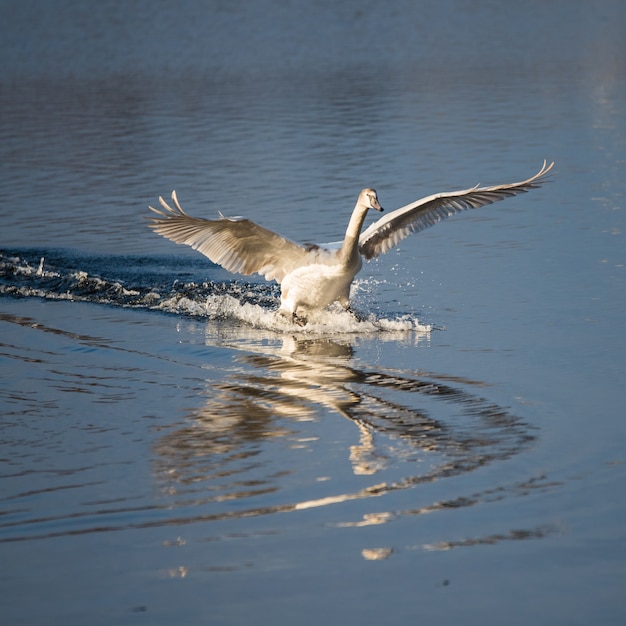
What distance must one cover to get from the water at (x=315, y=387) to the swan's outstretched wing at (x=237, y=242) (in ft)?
1.95

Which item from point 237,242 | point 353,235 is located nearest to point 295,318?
point 237,242

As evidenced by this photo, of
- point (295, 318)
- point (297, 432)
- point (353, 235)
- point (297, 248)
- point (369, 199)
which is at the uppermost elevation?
point (369, 199)

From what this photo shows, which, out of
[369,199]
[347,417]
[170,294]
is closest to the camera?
[347,417]

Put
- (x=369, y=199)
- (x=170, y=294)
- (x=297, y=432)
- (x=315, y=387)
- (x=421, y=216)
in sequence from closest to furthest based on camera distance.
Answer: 1. (x=297, y=432)
2. (x=315, y=387)
3. (x=369, y=199)
4. (x=421, y=216)
5. (x=170, y=294)

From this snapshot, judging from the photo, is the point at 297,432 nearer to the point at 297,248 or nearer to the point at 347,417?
the point at 347,417

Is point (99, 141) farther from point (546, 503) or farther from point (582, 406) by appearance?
point (546, 503)

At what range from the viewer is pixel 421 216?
46.8 feet

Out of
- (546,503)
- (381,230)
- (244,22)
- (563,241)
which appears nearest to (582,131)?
(563,241)

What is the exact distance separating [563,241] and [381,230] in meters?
3.11

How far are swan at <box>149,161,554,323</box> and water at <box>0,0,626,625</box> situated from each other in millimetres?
355

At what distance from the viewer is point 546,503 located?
784cm

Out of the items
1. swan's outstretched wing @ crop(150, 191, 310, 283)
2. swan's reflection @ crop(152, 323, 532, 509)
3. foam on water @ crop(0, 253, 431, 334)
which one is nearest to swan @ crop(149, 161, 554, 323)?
swan's outstretched wing @ crop(150, 191, 310, 283)

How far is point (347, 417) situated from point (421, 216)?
16.1 feet

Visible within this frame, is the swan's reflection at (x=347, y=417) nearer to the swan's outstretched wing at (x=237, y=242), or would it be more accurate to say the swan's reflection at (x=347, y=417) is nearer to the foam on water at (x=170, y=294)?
the foam on water at (x=170, y=294)
